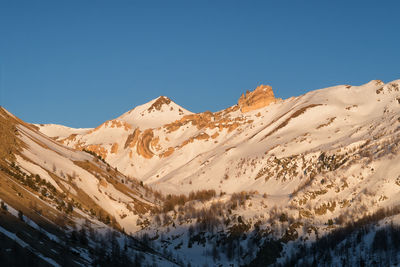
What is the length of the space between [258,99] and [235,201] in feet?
317

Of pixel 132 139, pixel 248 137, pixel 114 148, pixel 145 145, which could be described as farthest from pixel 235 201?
pixel 114 148

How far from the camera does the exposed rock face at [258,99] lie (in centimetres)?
17225

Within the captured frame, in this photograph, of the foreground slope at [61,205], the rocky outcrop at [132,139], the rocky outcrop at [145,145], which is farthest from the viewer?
the rocky outcrop at [132,139]

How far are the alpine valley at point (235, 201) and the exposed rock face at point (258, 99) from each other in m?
31.6

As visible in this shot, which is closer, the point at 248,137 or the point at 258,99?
the point at 248,137

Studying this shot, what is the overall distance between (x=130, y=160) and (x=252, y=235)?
3634 inches

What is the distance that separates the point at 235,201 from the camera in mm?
78188

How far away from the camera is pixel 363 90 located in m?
148

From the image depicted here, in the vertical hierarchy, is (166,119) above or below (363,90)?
above

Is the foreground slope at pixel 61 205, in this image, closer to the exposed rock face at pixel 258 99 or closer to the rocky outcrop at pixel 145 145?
the rocky outcrop at pixel 145 145

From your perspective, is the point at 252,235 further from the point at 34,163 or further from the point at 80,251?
the point at 34,163

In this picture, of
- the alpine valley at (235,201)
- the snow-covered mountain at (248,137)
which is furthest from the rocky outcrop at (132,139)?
the alpine valley at (235,201)

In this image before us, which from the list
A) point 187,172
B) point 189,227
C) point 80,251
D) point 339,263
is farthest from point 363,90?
point 80,251

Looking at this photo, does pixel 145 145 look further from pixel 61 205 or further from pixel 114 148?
pixel 61 205
